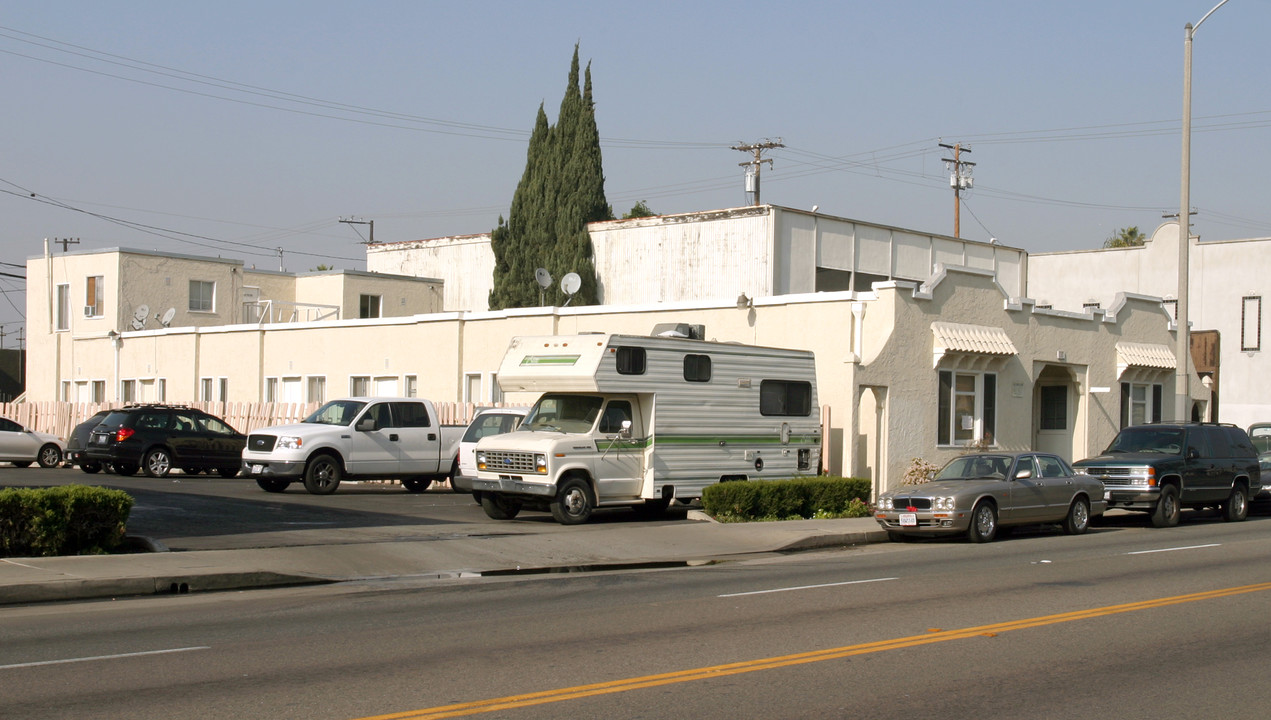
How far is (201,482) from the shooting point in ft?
90.4

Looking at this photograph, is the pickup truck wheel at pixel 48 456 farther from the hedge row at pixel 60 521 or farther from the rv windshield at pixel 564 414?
the hedge row at pixel 60 521

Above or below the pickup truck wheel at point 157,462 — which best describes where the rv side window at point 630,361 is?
above

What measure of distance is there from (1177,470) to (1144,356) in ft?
33.2

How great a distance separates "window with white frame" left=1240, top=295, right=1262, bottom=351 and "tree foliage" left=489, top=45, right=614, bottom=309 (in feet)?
76.9

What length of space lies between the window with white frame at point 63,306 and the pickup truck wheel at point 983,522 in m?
36.8

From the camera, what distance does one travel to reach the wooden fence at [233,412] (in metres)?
29.4

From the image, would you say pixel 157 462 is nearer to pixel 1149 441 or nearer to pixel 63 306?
pixel 63 306

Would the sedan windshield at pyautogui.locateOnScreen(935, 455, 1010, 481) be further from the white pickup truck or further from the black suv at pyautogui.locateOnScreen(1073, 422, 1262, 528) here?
the white pickup truck

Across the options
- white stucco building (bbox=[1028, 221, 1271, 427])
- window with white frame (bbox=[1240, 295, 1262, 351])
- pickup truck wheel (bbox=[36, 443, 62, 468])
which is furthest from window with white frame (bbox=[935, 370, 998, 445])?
pickup truck wheel (bbox=[36, 443, 62, 468])

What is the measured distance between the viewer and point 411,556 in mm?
16141

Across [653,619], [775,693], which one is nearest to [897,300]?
[653,619]

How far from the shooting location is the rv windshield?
20.6 m

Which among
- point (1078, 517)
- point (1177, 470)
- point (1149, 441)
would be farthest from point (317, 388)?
point (1177, 470)

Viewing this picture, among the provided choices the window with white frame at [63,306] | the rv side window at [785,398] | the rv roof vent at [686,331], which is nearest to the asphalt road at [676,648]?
the rv side window at [785,398]
